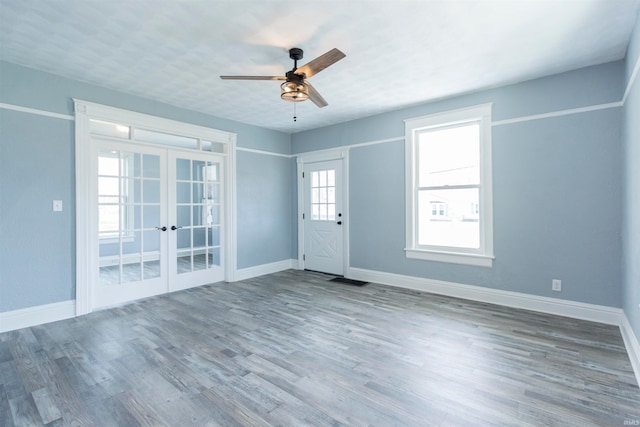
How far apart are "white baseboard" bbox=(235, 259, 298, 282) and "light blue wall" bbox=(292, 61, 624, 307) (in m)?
2.81

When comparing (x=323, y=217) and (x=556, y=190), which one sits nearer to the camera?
(x=556, y=190)

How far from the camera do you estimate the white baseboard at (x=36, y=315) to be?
3.11m

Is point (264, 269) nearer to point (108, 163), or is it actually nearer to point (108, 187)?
point (108, 187)

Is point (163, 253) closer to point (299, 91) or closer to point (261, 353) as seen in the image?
point (261, 353)

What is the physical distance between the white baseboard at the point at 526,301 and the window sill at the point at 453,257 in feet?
1.05

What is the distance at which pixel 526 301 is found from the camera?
3.64 metres

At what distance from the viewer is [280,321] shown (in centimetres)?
337

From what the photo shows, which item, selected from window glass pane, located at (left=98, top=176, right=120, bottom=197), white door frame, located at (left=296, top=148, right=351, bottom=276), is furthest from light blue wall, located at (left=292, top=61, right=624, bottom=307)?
window glass pane, located at (left=98, top=176, right=120, bottom=197)

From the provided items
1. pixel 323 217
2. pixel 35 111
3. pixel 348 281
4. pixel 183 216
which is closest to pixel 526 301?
pixel 348 281

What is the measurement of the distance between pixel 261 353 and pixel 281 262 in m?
3.43

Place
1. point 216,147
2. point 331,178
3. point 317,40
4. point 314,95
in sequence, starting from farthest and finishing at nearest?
point 331,178 → point 216,147 → point 314,95 → point 317,40

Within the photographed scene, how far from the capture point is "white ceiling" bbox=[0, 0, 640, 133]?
231 cm

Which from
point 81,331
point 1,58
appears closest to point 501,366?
point 81,331

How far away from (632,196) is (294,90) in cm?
315
